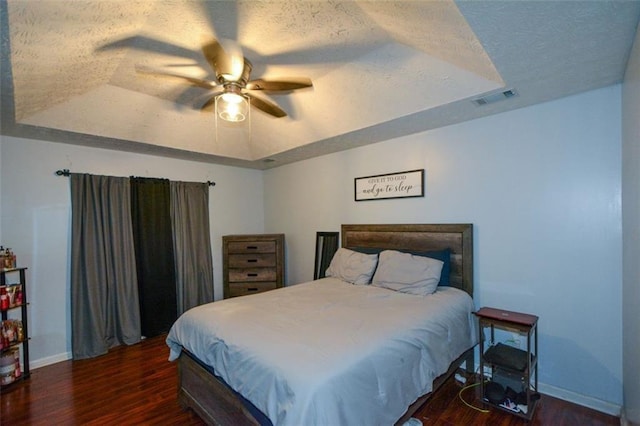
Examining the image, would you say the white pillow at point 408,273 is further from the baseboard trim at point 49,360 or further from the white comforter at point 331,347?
the baseboard trim at point 49,360

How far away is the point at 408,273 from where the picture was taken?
261 cm

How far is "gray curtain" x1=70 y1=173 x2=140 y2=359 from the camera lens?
312cm

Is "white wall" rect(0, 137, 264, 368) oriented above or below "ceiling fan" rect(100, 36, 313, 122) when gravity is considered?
below

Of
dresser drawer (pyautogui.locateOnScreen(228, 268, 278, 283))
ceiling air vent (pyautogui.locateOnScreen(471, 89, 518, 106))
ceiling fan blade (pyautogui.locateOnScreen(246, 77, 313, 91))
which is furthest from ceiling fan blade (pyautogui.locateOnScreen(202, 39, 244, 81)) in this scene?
dresser drawer (pyautogui.locateOnScreen(228, 268, 278, 283))

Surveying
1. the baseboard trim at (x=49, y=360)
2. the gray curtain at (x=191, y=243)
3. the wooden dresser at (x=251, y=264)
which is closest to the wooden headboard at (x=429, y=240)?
the wooden dresser at (x=251, y=264)

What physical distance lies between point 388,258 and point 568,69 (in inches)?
76.1

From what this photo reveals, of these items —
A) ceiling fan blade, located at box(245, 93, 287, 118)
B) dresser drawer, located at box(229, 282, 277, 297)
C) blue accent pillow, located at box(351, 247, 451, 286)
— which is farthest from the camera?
dresser drawer, located at box(229, 282, 277, 297)

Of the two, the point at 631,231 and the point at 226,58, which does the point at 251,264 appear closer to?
the point at 226,58

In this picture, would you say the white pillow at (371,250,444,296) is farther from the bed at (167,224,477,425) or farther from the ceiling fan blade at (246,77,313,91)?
the ceiling fan blade at (246,77,313,91)

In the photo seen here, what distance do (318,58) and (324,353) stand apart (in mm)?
2129

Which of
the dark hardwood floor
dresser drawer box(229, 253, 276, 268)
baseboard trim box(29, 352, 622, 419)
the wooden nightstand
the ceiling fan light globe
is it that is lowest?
the dark hardwood floor

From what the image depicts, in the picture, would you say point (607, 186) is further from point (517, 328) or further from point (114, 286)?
point (114, 286)

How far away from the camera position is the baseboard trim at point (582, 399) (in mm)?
2006

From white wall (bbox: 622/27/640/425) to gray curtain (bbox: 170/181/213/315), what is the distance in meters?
4.22
